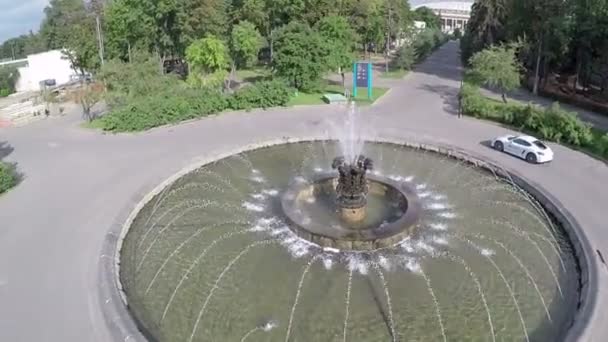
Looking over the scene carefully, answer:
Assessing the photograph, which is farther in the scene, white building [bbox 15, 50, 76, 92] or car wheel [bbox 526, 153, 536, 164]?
white building [bbox 15, 50, 76, 92]

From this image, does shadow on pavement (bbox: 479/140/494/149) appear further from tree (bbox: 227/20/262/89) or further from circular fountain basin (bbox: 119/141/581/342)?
tree (bbox: 227/20/262/89)

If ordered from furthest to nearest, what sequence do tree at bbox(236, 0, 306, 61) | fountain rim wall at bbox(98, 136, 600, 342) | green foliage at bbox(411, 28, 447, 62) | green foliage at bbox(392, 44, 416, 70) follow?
green foliage at bbox(411, 28, 447, 62)
green foliage at bbox(392, 44, 416, 70)
tree at bbox(236, 0, 306, 61)
fountain rim wall at bbox(98, 136, 600, 342)

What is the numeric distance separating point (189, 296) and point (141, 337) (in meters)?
2.41

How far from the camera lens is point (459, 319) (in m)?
13.6

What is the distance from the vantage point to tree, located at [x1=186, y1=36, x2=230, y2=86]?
114 feet

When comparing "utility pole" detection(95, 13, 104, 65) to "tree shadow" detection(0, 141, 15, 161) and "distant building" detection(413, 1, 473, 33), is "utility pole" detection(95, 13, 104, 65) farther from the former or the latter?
"distant building" detection(413, 1, 473, 33)

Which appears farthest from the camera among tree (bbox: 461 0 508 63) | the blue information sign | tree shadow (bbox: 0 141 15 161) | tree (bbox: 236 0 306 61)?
tree (bbox: 461 0 508 63)

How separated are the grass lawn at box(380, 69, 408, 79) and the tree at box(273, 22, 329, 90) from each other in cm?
987

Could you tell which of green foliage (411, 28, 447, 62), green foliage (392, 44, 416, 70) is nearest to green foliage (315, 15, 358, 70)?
green foliage (392, 44, 416, 70)

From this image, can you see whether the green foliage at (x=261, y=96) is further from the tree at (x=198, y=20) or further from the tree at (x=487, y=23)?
the tree at (x=487, y=23)

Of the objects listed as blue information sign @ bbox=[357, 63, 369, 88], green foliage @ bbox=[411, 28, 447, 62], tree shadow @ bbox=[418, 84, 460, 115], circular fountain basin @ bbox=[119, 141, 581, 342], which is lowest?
circular fountain basin @ bbox=[119, 141, 581, 342]

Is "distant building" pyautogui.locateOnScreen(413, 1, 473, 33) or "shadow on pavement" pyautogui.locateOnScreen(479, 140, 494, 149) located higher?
"distant building" pyautogui.locateOnScreen(413, 1, 473, 33)

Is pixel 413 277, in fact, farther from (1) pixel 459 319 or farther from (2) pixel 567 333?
(2) pixel 567 333

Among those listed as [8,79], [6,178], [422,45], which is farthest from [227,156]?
[422,45]
